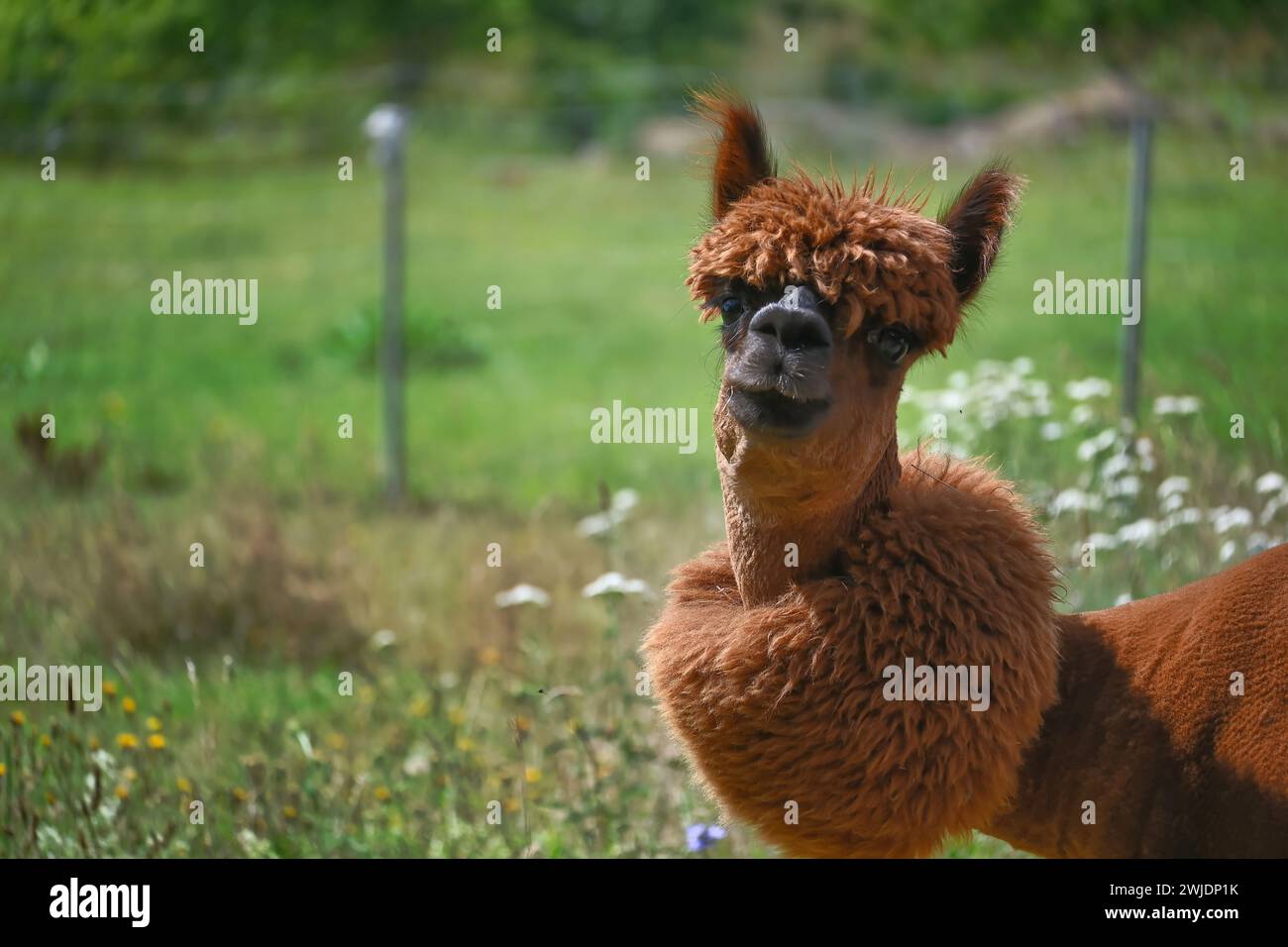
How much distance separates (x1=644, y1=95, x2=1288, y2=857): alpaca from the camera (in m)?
2.50

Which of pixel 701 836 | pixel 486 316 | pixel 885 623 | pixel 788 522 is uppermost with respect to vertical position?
pixel 486 316

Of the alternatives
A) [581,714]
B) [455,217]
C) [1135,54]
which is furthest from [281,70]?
[581,714]

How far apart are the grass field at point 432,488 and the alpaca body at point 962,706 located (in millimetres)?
525

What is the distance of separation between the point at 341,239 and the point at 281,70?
89.1 inches

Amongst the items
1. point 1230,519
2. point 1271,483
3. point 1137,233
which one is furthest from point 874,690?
point 1137,233

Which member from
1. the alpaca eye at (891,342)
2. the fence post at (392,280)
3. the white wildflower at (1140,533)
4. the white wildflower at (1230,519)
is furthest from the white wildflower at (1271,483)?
the fence post at (392,280)

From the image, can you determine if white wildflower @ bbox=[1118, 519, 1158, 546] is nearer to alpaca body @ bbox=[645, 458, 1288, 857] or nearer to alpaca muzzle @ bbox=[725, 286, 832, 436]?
alpaca body @ bbox=[645, 458, 1288, 857]

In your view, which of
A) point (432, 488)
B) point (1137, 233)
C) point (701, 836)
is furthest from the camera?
point (432, 488)

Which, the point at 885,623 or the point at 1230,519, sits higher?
the point at 1230,519

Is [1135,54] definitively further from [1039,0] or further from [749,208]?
[749,208]

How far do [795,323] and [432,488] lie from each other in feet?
22.0

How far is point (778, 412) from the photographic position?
246 centimetres

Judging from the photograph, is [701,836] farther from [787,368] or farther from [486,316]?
[486,316]

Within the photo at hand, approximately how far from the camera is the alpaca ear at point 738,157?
9.25ft
